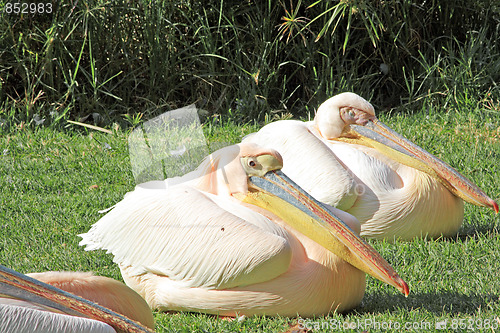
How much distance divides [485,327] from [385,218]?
1181mm

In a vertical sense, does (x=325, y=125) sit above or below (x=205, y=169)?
below

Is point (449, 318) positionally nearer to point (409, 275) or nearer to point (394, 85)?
point (409, 275)

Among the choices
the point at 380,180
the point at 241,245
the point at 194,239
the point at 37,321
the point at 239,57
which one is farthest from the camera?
the point at 239,57

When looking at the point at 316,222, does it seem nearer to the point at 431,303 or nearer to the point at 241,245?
the point at 241,245

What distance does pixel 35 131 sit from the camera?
5.98 m

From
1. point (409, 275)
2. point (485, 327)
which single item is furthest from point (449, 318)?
point (409, 275)

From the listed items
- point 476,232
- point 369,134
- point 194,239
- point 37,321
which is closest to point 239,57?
point 369,134

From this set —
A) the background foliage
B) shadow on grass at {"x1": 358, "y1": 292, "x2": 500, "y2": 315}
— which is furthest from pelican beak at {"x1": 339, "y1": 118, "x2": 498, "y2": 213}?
the background foliage

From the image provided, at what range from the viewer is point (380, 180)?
4.05 m

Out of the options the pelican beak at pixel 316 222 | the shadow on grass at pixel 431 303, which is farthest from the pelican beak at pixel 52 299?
the shadow on grass at pixel 431 303

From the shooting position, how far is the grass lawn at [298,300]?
300 centimetres

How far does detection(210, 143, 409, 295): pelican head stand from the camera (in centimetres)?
300

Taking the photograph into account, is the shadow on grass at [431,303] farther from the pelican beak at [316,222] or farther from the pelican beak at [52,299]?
the pelican beak at [52,299]

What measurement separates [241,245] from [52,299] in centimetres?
93
